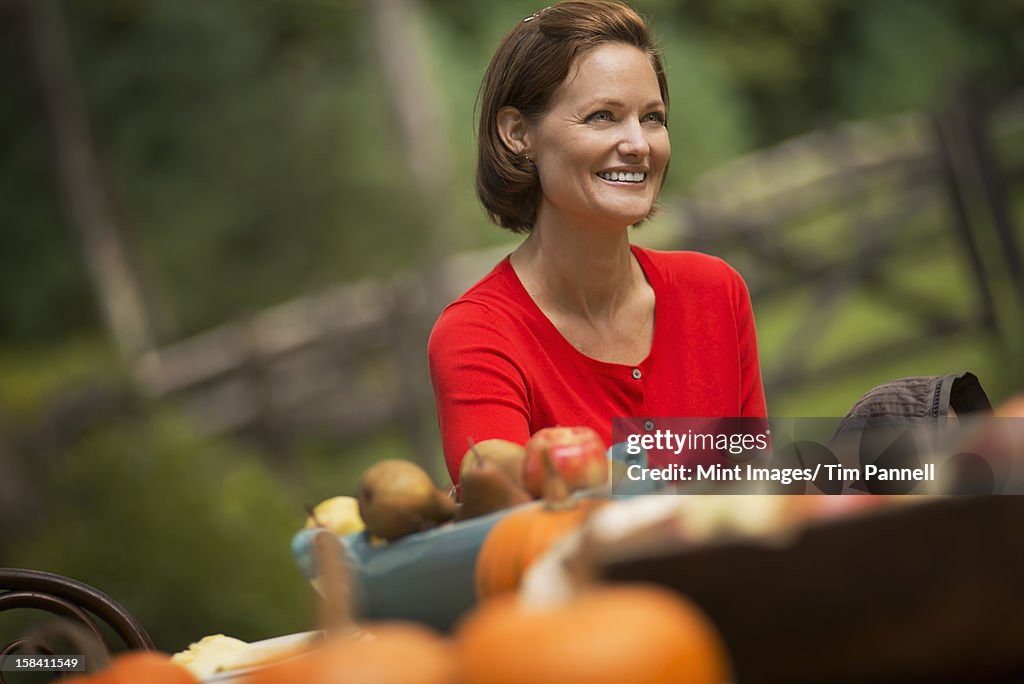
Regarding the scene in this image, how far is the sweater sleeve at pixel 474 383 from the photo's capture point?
1.64 meters

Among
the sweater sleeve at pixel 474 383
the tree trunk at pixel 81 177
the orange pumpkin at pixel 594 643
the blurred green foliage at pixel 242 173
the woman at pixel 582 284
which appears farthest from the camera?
the tree trunk at pixel 81 177

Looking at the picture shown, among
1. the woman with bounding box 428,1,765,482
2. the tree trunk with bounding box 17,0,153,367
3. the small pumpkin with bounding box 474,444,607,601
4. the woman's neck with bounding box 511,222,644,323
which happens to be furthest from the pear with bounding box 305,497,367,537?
the tree trunk with bounding box 17,0,153,367

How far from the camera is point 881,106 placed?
8.02 metres

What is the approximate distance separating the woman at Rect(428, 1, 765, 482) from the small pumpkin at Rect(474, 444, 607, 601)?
0.66 meters

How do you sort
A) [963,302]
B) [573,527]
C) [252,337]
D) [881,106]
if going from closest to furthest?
[573,527] → [252,337] → [963,302] → [881,106]

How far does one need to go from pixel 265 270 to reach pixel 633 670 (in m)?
6.49

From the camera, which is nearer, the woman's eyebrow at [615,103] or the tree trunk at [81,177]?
the woman's eyebrow at [615,103]

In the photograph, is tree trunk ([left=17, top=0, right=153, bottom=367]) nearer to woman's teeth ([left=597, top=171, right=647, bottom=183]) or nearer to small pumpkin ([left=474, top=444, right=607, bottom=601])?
woman's teeth ([left=597, top=171, right=647, bottom=183])

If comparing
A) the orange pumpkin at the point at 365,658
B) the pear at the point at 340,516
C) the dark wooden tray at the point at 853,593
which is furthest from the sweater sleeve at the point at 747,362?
the orange pumpkin at the point at 365,658

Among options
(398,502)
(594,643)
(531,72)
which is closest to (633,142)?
(531,72)

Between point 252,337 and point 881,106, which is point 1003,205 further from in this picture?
point 252,337

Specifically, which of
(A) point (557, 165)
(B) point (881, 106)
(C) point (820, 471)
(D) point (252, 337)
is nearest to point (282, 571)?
(D) point (252, 337)

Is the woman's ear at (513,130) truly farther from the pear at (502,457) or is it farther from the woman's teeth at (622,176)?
the pear at (502,457)

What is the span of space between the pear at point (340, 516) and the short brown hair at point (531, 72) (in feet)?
2.58
